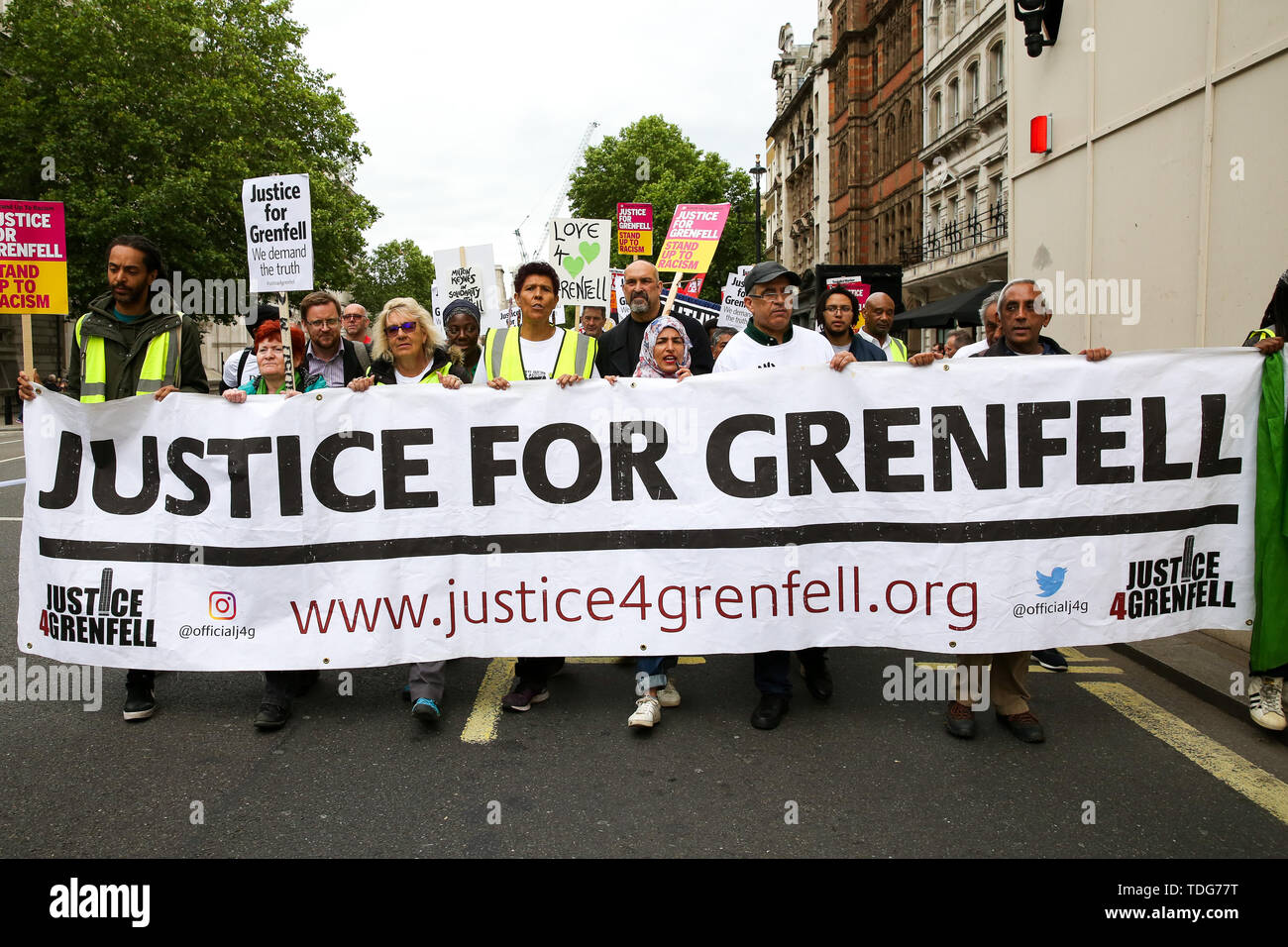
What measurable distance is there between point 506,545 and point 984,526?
2.26m

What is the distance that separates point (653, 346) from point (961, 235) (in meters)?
28.3

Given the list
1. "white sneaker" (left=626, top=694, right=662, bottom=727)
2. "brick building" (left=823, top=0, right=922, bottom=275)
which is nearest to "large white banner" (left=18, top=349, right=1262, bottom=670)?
"white sneaker" (left=626, top=694, right=662, bottom=727)

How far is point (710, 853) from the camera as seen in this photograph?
3.08 m

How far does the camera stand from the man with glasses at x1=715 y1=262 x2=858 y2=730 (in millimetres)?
4348

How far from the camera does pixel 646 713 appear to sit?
13.8ft

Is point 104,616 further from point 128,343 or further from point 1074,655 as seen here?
point 1074,655

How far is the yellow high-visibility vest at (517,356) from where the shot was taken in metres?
4.78

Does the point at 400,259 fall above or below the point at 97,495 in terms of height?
above

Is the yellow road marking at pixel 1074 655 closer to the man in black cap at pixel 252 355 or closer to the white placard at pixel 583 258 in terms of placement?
the man in black cap at pixel 252 355

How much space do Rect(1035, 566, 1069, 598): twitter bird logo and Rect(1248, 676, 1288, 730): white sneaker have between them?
98 cm

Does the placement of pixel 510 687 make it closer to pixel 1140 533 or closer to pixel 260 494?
pixel 260 494

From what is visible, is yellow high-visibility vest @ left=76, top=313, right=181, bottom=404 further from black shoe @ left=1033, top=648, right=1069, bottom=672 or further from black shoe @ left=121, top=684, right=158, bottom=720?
black shoe @ left=1033, top=648, right=1069, bottom=672

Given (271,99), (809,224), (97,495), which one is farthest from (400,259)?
(97,495)

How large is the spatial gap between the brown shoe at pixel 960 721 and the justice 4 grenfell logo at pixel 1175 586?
0.83m
